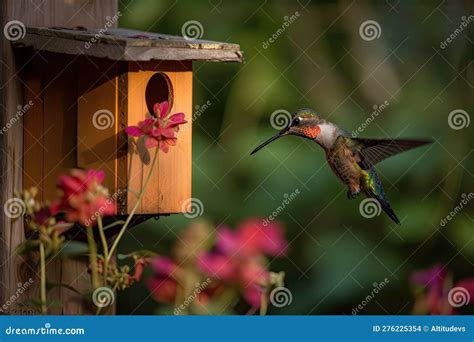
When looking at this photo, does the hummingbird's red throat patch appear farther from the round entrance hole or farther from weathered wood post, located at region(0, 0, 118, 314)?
weathered wood post, located at region(0, 0, 118, 314)

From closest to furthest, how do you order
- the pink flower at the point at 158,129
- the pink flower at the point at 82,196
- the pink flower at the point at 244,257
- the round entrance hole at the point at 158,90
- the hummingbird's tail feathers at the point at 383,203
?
the pink flower at the point at 244,257 < the pink flower at the point at 82,196 < the pink flower at the point at 158,129 < the round entrance hole at the point at 158,90 < the hummingbird's tail feathers at the point at 383,203

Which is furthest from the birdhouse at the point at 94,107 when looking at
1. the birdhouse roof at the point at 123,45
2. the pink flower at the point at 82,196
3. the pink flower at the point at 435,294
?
the pink flower at the point at 435,294

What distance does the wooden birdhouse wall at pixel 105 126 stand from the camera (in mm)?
5469

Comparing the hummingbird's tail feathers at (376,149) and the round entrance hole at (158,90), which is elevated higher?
the round entrance hole at (158,90)

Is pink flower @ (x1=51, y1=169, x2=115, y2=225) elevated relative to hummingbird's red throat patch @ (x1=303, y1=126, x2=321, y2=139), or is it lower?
lower

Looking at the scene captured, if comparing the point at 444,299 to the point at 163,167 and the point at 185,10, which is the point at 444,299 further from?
the point at 185,10

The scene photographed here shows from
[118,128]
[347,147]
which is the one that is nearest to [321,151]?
[347,147]

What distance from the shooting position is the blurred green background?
679 cm

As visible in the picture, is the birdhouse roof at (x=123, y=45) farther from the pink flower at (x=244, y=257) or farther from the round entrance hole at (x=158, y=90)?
the pink flower at (x=244, y=257)

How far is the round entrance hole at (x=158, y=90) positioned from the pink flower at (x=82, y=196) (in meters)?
0.62

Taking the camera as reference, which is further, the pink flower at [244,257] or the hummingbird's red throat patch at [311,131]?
the hummingbird's red throat patch at [311,131]

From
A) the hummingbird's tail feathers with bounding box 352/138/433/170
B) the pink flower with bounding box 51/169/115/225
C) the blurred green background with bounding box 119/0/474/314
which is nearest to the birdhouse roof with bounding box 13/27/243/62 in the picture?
the pink flower with bounding box 51/169/115/225

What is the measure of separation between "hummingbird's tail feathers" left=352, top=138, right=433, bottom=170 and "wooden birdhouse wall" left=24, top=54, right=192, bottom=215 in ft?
2.09

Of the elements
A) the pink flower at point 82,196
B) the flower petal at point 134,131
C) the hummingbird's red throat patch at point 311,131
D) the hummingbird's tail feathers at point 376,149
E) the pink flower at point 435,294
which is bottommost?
the pink flower at point 435,294
